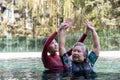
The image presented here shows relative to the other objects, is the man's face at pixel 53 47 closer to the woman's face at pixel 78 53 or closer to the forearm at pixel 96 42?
the forearm at pixel 96 42

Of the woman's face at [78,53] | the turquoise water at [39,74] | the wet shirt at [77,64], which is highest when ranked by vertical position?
the woman's face at [78,53]

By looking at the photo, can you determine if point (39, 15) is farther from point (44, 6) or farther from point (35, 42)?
point (35, 42)

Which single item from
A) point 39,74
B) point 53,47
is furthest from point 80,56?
point 39,74

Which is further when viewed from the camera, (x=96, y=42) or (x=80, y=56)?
(x=96, y=42)

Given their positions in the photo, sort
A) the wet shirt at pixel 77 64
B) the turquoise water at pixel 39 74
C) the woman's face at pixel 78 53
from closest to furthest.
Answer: the woman's face at pixel 78 53, the wet shirt at pixel 77 64, the turquoise water at pixel 39 74

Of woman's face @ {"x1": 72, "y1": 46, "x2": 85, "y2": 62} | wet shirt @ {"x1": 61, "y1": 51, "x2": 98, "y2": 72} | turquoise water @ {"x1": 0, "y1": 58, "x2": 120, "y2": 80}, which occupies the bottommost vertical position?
turquoise water @ {"x1": 0, "y1": 58, "x2": 120, "y2": 80}


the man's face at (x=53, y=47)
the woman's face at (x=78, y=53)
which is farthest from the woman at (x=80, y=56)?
the man's face at (x=53, y=47)

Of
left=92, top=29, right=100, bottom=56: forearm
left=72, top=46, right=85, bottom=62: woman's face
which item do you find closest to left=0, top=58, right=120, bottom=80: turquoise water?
left=92, top=29, right=100, bottom=56: forearm

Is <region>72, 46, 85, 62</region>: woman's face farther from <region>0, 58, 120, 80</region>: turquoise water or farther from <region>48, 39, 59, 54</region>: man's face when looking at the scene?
<region>48, 39, 59, 54</region>: man's face

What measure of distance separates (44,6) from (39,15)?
99 cm

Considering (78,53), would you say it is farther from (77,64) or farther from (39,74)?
(39,74)

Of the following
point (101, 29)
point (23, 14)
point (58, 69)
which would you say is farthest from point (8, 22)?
point (58, 69)

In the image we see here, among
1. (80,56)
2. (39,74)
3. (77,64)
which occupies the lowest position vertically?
(39,74)

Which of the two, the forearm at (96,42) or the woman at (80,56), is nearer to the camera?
the woman at (80,56)
